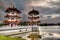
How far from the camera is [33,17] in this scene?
365cm

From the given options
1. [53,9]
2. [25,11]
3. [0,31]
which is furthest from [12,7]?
[53,9]

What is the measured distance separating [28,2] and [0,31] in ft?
2.69

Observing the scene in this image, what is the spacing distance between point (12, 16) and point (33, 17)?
43 centimetres

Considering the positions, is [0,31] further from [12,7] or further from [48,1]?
[48,1]

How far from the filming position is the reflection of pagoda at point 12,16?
358 cm

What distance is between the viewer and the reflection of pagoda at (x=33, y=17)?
3.64 meters

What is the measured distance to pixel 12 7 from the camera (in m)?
3.60

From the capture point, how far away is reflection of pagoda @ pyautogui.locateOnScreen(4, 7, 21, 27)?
358 cm

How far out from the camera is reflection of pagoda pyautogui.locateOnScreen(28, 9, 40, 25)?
3.64 metres

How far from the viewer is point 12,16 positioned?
3598 millimetres

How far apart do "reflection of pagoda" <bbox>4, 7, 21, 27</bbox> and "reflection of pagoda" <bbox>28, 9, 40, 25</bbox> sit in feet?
0.80

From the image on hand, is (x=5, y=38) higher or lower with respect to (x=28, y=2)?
lower

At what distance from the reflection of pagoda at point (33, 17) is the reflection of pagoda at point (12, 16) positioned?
0.25 metres

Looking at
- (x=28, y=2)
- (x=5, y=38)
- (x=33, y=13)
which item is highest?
(x=28, y=2)
